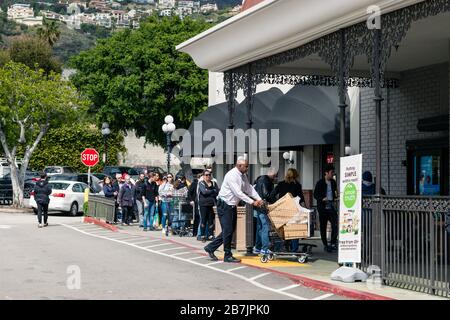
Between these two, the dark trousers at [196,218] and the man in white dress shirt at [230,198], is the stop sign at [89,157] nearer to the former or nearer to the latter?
the dark trousers at [196,218]

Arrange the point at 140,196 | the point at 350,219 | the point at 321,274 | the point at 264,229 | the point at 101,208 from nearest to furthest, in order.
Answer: the point at 350,219
the point at 321,274
the point at 264,229
the point at 140,196
the point at 101,208

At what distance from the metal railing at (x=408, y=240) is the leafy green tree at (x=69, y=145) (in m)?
47.4

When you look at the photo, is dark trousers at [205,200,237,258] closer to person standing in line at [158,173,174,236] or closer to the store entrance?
the store entrance

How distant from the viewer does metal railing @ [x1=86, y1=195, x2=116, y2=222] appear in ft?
91.5

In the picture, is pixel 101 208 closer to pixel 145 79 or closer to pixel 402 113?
pixel 402 113

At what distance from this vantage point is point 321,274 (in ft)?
49.0

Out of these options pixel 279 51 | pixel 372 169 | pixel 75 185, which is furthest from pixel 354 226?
pixel 75 185

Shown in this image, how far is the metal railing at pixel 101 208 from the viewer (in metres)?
27.9

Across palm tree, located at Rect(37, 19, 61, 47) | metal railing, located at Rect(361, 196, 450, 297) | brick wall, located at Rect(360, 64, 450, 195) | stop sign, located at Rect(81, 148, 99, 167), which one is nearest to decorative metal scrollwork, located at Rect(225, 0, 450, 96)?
metal railing, located at Rect(361, 196, 450, 297)

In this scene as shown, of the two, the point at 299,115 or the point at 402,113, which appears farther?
the point at 299,115

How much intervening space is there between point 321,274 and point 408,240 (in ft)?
8.02

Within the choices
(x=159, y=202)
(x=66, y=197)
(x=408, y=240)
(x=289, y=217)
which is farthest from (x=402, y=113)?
(x=66, y=197)

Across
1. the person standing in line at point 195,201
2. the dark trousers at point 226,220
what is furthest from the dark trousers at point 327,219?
the person standing in line at point 195,201
